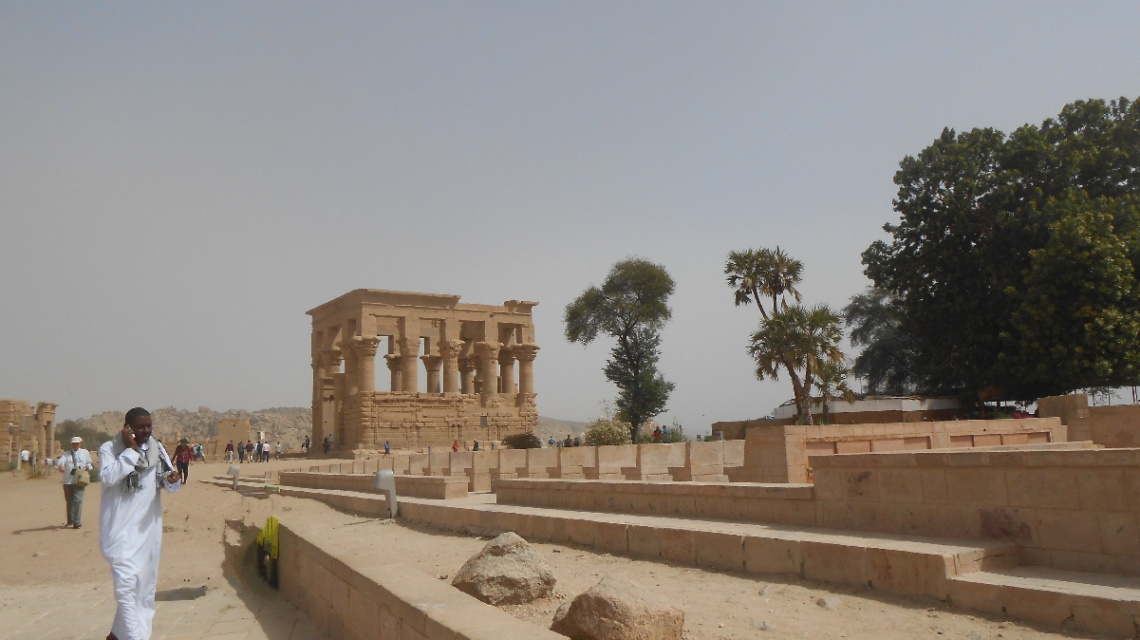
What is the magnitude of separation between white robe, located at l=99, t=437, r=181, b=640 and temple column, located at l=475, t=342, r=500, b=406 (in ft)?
117

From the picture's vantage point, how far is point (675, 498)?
924 centimetres

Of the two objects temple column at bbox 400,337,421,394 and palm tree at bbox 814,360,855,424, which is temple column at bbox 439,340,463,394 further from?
palm tree at bbox 814,360,855,424

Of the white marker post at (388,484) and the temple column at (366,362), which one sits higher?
the temple column at (366,362)

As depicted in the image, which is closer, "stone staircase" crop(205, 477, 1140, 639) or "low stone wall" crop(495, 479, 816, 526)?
"stone staircase" crop(205, 477, 1140, 639)

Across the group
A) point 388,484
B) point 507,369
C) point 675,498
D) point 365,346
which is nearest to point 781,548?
point 675,498

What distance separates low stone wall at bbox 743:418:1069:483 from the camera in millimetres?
13680

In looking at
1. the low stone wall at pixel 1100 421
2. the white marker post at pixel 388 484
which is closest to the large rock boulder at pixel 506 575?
the white marker post at pixel 388 484

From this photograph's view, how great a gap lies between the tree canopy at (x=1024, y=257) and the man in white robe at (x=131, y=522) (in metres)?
26.9

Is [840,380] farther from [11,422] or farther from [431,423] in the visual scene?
[11,422]

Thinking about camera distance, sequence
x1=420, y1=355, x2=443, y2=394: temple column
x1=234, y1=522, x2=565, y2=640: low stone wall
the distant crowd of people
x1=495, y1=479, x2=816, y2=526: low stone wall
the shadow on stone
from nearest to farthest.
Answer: x1=234, y1=522, x2=565, y2=640: low stone wall < x1=495, y1=479, x2=816, y2=526: low stone wall < the shadow on stone < the distant crowd of people < x1=420, y1=355, x2=443, y2=394: temple column

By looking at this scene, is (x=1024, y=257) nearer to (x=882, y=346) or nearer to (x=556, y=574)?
(x=882, y=346)

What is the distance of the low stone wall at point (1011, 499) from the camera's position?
16.7 ft

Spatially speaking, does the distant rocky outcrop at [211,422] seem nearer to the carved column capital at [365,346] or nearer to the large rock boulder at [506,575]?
the carved column capital at [365,346]

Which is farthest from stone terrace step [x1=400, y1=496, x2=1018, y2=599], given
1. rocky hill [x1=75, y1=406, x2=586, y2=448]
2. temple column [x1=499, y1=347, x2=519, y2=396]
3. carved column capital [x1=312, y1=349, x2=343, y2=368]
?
rocky hill [x1=75, y1=406, x2=586, y2=448]
